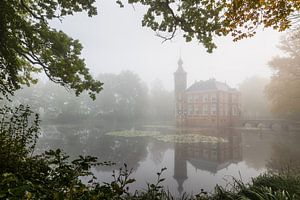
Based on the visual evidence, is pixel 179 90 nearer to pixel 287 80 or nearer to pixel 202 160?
pixel 287 80

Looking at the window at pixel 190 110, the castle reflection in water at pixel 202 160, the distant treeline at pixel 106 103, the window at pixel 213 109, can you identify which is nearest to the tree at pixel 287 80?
the window at pixel 213 109

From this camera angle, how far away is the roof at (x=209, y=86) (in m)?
41.5

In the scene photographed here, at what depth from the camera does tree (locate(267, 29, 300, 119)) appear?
77.4ft

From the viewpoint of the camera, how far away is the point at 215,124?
1526 inches

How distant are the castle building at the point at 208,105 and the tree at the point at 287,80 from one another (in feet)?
43.6

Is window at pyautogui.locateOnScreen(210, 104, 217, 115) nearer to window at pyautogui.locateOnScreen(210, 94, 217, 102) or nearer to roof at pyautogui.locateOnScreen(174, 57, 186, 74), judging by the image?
window at pyautogui.locateOnScreen(210, 94, 217, 102)

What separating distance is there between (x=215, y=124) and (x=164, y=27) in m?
36.5

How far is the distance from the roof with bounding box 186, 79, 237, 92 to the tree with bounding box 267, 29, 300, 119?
45.6 ft

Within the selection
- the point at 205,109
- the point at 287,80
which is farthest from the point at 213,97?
the point at 287,80

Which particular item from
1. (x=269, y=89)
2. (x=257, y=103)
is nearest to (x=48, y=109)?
(x=269, y=89)

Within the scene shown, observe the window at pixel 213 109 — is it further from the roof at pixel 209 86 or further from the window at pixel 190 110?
the window at pixel 190 110

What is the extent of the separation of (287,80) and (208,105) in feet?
56.7

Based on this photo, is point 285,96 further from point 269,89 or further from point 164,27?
point 164,27

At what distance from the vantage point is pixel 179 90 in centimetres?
4941
